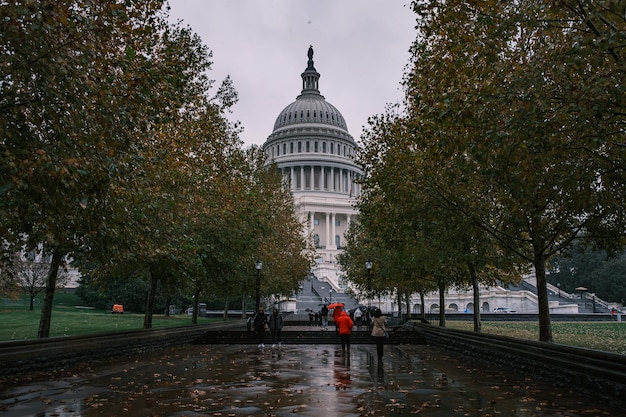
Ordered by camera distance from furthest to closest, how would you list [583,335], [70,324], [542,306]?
[70,324], [583,335], [542,306]

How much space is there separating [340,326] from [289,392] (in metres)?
10.3

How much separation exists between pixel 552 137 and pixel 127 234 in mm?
11594

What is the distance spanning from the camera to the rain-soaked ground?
10.0 meters

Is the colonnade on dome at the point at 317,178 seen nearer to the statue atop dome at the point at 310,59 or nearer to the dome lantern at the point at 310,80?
the dome lantern at the point at 310,80

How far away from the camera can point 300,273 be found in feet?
200

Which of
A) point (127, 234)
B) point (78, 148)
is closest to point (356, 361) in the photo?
point (127, 234)

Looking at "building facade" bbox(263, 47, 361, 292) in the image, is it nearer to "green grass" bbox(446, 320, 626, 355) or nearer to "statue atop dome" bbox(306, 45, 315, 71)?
"statue atop dome" bbox(306, 45, 315, 71)

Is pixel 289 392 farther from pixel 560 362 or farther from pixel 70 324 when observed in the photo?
pixel 70 324

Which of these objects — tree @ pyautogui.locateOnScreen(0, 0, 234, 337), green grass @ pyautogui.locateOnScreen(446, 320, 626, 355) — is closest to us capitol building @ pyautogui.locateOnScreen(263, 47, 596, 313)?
green grass @ pyautogui.locateOnScreen(446, 320, 626, 355)

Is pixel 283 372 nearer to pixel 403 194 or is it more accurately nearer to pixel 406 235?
pixel 403 194

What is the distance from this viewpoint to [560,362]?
13.1 metres

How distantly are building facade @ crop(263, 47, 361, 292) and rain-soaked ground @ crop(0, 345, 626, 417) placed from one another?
118214 mm

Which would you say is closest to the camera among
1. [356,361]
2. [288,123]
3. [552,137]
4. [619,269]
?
[552,137]

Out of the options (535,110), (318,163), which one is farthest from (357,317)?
(318,163)
